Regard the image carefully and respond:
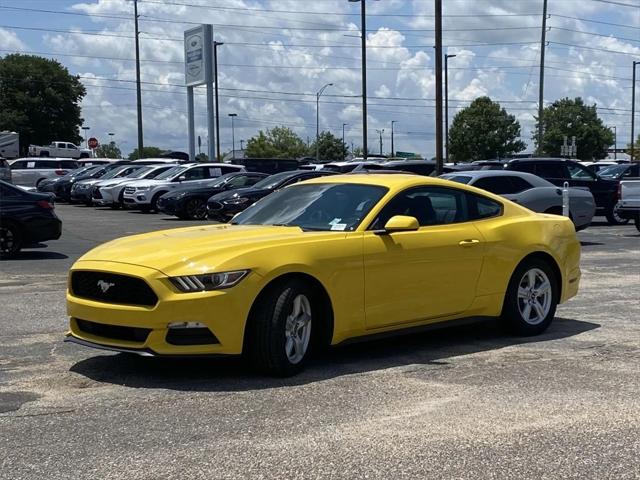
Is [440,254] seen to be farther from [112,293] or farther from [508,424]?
[112,293]

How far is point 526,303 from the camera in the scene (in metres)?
7.91

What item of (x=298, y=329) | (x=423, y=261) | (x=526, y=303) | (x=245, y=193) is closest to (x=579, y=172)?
(x=245, y=193)

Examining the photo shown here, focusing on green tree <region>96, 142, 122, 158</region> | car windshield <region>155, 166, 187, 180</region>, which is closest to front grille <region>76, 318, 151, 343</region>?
car windshield <region>155, 166, 187, 180</region>

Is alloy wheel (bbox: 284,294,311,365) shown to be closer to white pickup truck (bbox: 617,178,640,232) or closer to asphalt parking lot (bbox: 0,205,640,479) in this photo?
asphalt parking lot (bbox: 0,205,640,479)

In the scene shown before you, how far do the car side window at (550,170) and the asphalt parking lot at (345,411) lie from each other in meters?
13.4

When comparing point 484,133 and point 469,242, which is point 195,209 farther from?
point 484,133

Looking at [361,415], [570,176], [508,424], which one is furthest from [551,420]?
[570,176]

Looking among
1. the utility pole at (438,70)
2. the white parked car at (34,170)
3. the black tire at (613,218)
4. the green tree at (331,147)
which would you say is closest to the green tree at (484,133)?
the green tree at (331,147)

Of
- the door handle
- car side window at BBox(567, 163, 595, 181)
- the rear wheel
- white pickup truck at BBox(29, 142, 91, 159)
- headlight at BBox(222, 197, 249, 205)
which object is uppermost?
white pickup truck at BBox(29, 142, 91, 159)

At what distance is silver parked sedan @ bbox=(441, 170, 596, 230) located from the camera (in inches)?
635

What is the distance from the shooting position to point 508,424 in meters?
5.18

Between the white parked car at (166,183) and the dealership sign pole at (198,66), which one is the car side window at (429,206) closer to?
the white parked car at (166,183)

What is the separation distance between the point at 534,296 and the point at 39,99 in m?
84.4

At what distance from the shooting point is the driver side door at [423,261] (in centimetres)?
666
